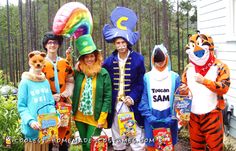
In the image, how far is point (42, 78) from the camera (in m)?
3.75

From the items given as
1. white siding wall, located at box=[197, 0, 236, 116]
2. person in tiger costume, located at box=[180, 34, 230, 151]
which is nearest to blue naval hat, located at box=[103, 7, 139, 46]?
person in tiger costume, located at box=[180, 34, 230, 151]

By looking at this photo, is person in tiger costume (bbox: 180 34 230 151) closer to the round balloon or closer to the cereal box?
the cereal box

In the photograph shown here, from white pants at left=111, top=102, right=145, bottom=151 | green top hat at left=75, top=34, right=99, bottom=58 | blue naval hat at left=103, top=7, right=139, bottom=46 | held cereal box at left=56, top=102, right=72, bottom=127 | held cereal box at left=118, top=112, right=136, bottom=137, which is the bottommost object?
white pants at left=111, top=102, right=145, bottom=151

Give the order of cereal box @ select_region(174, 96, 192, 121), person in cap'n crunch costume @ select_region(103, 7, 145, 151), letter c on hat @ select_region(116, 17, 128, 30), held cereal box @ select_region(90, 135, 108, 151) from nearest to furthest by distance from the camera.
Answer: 1. cereal box @ select_region(174, 96, 192, 121)
2. held cereal box @ select_region(90, 135, 108, 151)
3. person in cap'n crunch costume @ select_region(103, 7, 145, 151)
4. letter c on hat @ select_region(116, 17, 128, 30)

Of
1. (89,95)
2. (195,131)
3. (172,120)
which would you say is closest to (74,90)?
(89,95)

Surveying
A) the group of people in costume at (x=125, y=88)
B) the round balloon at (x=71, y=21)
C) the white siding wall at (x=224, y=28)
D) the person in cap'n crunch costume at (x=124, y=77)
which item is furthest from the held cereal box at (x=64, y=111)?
the white siding wall at (x=224, y=28)

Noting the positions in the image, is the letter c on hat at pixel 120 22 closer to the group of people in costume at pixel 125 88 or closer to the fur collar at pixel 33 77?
the group of people in costume at pixel 125 88

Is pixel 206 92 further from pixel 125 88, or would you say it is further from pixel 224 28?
pixel 224 28

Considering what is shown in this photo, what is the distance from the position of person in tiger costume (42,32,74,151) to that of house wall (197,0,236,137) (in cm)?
356

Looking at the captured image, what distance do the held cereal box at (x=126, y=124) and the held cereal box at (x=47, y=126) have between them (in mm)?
794

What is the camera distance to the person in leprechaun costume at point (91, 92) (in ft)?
13.6

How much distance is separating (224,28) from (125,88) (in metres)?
3.51

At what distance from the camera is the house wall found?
6.56 meters

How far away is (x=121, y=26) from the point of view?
4.37m
